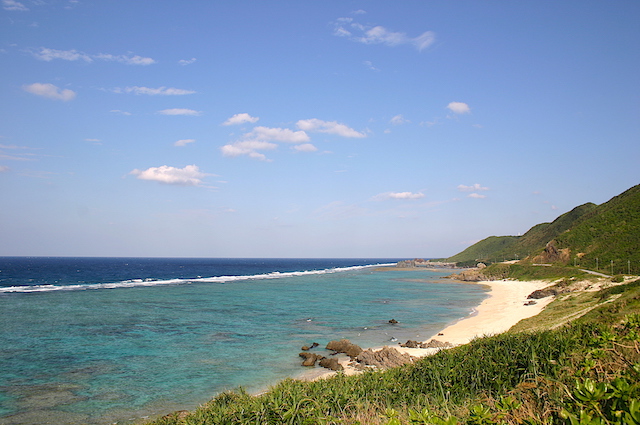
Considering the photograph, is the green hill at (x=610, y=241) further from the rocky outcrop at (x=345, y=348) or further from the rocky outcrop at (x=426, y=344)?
the rocky outcrop at (x=345, y=348)

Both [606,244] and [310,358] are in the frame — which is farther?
[606,244]

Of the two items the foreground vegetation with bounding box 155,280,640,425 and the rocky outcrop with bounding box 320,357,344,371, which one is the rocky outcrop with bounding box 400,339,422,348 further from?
the foreground vegetation with bounding box 155,280,640,425

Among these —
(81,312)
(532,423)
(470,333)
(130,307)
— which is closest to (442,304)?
(470,333)

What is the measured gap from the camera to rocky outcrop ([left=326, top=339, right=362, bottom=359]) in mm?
28750

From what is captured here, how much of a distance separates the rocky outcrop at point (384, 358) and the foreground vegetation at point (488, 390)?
12.0m

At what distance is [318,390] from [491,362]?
215 inches

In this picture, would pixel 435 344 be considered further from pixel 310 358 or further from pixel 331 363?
pixel 310 358

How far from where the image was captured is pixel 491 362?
11.3 meters

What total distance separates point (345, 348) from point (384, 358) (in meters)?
5.17

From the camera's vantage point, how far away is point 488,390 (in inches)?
401

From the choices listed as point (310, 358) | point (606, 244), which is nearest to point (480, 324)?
point (310, 358)

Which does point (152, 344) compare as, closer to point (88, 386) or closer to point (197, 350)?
point (197, 350)

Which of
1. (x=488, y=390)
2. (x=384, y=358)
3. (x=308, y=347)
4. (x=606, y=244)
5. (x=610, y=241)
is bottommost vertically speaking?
(x=308, y=347)

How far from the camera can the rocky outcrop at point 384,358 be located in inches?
977
